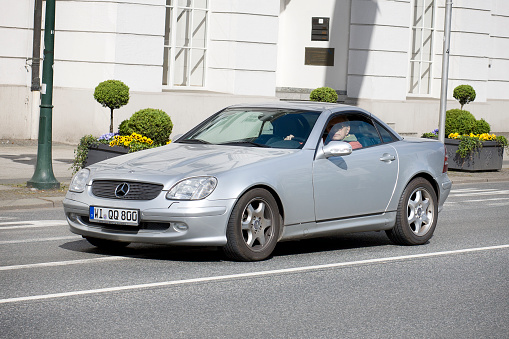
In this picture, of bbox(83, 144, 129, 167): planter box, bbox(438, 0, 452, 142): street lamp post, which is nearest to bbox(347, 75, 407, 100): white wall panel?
bbox(438, 0, 452, 142): street lamp post

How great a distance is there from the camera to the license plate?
855 centimetres

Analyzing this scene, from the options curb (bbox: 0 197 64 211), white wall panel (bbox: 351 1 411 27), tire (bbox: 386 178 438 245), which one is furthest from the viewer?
white wall panel (bbox: 351 1 411 27)

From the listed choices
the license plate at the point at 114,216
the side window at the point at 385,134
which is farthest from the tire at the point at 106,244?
the side window at the point at 385,134

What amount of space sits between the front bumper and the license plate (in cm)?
4

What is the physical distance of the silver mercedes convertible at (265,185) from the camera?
28.0 feet

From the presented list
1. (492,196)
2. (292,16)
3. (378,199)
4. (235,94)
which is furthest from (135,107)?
(378,199)

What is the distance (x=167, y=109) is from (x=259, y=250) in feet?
48.0

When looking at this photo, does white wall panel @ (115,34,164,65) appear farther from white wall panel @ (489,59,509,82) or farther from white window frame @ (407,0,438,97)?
white wall panel @ (489,59,509,82)

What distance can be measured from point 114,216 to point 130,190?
269 millimetres

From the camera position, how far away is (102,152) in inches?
627

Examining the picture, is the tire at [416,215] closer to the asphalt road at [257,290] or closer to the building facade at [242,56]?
the asphalt road at [257,290]

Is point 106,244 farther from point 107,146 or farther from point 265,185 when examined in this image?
point 107,146

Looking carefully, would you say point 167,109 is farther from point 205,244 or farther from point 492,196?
point 205,244

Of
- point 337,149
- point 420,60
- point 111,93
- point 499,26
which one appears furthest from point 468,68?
→ point 337,149
